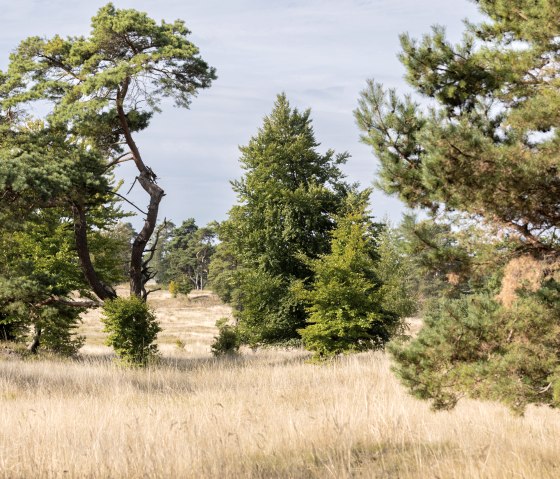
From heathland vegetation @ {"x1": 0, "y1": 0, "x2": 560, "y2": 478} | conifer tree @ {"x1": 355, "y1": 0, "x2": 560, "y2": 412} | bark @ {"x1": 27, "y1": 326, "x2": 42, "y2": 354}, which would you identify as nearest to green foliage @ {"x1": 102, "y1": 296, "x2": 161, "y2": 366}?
heathland vegetation @ {"x1": 0, "y1": 0, "x2": 560, "y2": 478}

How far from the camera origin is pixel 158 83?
1816cm

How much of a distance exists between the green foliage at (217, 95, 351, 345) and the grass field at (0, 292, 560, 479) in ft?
28.1

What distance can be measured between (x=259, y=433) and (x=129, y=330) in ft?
36.0

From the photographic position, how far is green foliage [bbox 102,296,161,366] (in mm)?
A: 16766

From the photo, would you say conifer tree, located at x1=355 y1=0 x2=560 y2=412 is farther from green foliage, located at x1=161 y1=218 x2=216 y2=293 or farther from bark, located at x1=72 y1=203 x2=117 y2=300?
green foliage, located at x1=161 y1=218 x2=216 y2=293

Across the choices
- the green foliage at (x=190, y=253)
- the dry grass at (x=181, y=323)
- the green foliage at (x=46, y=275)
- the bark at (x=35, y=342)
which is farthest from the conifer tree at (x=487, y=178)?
the green foliage at (x=190, y=253)

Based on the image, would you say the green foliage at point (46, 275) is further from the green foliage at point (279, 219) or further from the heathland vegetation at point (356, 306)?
the green foliage at point (279, 219)

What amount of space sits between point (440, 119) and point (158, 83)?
1341 cm

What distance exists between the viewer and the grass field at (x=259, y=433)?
591cm

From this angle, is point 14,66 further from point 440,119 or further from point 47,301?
point 440,119

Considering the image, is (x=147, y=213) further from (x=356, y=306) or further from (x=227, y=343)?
(x=356, y=306)

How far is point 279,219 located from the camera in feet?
72.0

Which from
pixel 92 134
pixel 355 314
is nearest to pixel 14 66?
pixel 92 134

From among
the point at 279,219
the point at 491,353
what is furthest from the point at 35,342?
the point at 491,353
